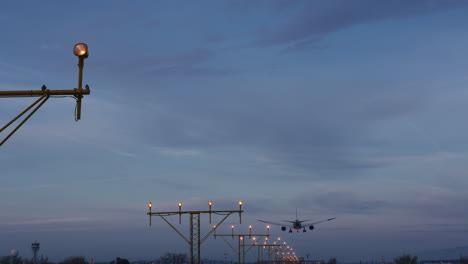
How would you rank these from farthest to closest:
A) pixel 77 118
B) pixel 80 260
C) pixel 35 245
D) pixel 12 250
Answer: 1. pixel 80 260
2. pixel 12 250
3. pixel 35 245
4. pixel 77 118

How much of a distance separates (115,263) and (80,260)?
96.9ft

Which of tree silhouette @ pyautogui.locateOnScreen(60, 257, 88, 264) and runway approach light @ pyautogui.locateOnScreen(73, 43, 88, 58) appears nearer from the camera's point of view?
runway approach light @ pyautogui.locateOnScreen(73, 43, 88, 58)

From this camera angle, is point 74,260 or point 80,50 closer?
point 80,50

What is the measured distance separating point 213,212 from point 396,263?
2189 inches

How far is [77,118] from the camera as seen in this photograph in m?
13.6

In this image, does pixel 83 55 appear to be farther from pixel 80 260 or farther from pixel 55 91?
pixel 80 260

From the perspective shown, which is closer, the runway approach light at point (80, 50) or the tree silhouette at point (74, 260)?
the runway approach light at point (80, 50)

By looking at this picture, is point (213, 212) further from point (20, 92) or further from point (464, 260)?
point (464, 260)

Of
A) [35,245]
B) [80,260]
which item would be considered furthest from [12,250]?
[80,260]

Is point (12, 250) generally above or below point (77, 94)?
below

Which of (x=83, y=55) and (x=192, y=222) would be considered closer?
(x=83, y=55)

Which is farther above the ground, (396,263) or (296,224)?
(296,224)

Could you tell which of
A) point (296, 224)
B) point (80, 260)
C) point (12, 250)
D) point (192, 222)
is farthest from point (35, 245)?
point (296, 224)

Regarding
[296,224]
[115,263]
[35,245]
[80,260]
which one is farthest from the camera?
[296,224]
